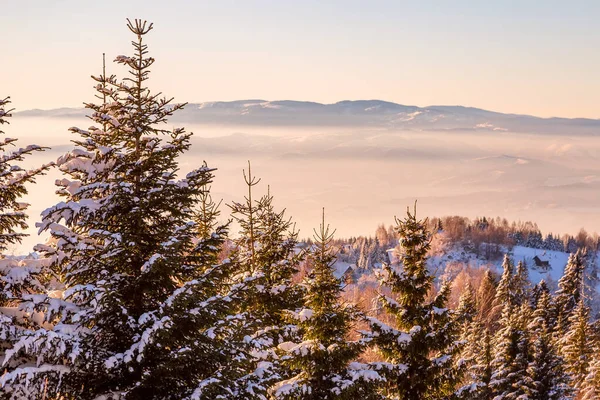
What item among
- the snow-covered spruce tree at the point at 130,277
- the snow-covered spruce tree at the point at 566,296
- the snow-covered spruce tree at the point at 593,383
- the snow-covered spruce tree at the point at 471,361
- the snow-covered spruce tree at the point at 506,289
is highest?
the snow-covered spruce tree at the point at 130,277

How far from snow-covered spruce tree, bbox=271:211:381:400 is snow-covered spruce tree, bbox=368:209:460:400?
105cm

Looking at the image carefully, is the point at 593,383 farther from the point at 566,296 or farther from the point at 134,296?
the point at 134,296

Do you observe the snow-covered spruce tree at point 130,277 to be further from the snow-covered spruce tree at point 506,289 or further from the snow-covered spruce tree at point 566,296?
the snow-covered spruce tree at point 506,289

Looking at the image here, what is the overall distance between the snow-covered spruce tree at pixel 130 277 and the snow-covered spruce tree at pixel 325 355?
357cm

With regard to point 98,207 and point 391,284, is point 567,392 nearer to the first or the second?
point 391,284

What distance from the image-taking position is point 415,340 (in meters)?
15.3

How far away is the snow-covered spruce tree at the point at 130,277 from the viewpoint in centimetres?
975

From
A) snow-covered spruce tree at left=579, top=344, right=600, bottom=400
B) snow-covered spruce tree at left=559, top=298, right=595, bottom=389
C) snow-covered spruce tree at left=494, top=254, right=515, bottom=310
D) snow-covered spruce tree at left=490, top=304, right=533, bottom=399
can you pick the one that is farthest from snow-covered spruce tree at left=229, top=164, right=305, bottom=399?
snow-covered spruce tree at left=494, top=254, right=515, bottom=310

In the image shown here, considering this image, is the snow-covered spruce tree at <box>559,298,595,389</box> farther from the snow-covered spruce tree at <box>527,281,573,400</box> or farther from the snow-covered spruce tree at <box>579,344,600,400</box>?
the snow-covered spruce tree at <box>527,281,573,400</box>

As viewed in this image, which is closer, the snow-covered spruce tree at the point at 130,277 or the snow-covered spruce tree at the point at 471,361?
the snow-covered spruce tree at the point at 130,277

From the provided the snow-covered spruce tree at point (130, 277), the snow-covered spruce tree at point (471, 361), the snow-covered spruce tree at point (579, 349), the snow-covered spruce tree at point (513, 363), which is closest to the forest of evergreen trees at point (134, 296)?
the snow-covered spruce tree at point (130, 277)

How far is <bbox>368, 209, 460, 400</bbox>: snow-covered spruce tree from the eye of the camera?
15.4 meters

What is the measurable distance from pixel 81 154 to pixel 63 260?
7.16 ft

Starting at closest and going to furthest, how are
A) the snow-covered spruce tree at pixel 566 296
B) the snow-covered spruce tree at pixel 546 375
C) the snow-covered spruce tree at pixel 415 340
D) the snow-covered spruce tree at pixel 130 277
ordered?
1. the snow-covered spruce tree at pixel 130 277
2. the snow-covered spruce tree at pixel 415 340
3. the snow-covered spruce tree at pixel 546 375
4. the snow-covered spruce tree at pixel 566 296
